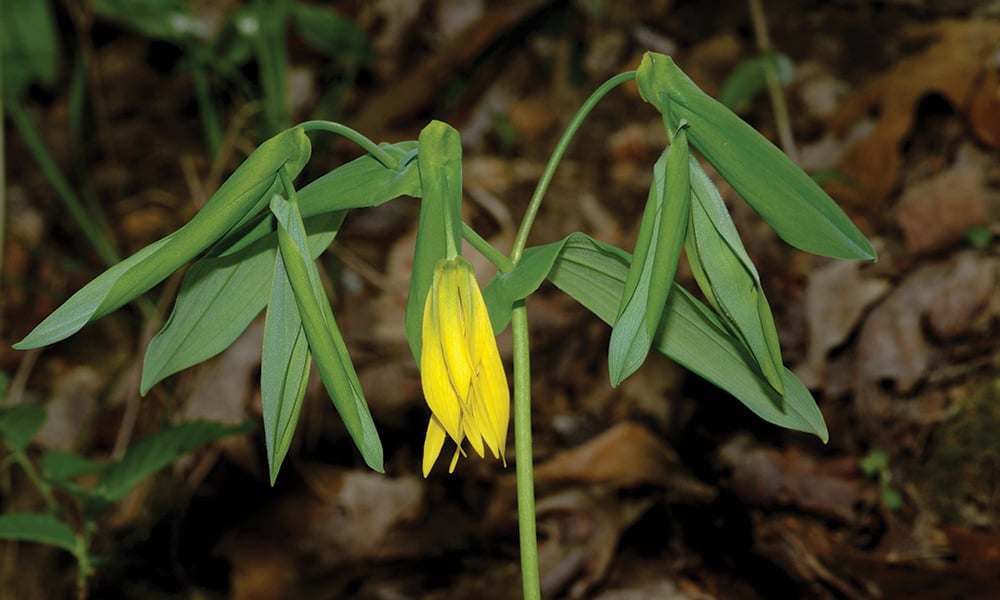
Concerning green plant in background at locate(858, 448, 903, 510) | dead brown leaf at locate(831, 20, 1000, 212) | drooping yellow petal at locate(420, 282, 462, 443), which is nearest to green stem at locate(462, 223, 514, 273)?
drooping yellow petal at locate(420, 282, 462, 443)

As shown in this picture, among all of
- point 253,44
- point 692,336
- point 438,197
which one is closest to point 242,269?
point 438,197

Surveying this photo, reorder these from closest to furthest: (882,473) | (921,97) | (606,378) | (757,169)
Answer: (757,169) → (882,473) → (606,378) → (921,97)

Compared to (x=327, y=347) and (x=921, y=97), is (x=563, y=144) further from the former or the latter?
(x=921, y=97)

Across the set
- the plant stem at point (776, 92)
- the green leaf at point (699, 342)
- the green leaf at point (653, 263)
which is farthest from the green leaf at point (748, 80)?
the green leaf at point (653, 263)

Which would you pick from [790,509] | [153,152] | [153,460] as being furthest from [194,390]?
[153,152]

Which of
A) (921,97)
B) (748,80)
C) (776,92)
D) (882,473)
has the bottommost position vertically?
(882,473)

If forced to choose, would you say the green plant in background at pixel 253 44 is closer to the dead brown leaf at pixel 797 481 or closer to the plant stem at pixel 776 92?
the plant stem at pixel 776 92

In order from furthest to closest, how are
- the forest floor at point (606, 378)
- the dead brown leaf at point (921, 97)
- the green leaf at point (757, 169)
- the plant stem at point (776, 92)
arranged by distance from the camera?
the plant stem at point (776, 92)
the dead brown leaf at point (921, 97)
the forest floor at point (606, 378)
the green leaf at point (757, 169)
